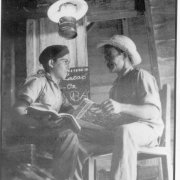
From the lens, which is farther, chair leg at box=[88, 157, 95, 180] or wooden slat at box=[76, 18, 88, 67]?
wooden slat at box=[76, 18, 88, 67]

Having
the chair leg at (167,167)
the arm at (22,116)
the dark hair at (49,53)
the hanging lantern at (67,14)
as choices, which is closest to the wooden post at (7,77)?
the arm at (22,116)

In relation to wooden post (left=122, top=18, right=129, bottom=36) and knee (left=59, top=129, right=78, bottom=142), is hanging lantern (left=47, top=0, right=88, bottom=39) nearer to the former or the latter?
wooden post (left=122, top=18, right=129, bottom=36)

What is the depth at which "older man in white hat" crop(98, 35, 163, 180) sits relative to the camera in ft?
7.38

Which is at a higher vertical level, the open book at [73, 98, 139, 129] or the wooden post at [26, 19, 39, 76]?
the wooden post at [26, 19, 39, 76]

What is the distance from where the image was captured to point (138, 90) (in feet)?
7.70

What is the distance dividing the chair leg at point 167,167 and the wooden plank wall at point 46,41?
0.67m

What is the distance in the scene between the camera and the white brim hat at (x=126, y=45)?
7.86ft

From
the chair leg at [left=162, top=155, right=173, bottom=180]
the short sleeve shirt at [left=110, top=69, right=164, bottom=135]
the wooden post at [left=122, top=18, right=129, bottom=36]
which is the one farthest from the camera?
the wooden post at [left=122, top=18, right=129, bottom=36]

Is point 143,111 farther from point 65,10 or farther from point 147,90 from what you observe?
point 65,10

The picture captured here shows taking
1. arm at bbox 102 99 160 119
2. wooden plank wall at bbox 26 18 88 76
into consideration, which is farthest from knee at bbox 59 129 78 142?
wooden plank wall at bbox 26 18 88 76

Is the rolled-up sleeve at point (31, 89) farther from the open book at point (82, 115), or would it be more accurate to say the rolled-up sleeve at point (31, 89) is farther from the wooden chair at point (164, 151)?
the wooden chair at point (164, 151)

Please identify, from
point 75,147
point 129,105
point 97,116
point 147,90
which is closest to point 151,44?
point 147,90

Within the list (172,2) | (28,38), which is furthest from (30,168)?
(172,2)

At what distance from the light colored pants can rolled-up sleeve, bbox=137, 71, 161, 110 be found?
132 mm
